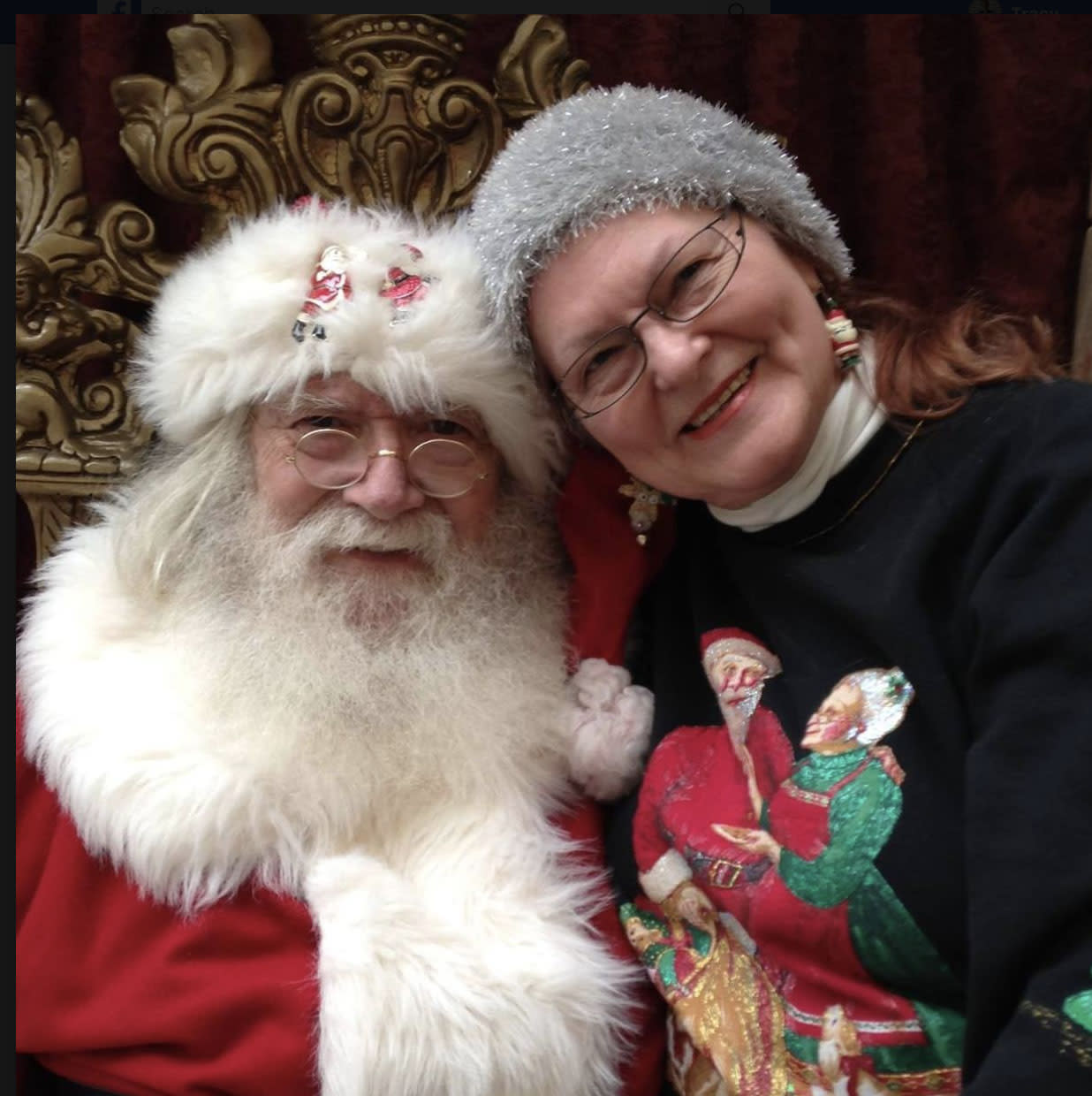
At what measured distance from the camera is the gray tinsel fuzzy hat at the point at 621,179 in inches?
48.3

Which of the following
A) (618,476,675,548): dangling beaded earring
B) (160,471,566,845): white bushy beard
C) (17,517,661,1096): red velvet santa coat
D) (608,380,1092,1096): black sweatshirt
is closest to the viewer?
(608,380,1092,1096): black sweatshirt

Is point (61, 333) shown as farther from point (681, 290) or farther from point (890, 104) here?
point (890, 104)

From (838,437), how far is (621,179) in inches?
15.7

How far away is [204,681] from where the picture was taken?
54.9 inches

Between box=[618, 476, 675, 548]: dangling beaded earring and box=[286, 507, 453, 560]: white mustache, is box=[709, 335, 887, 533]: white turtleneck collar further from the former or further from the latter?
box=[286, 507, 453, 560]: white mustache

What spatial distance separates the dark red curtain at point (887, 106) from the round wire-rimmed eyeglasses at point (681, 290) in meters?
0.62

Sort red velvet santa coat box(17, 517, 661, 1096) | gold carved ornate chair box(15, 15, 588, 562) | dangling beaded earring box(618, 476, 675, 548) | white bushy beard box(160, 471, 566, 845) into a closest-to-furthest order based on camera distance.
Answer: red velvet santa coat box(17, 517, 661, 1096) → white bushy beard box(160, 471, 566, 845) → dangling beaded earring box(618, 476, 675, 548) → gold carved ornate chair box(15, 15, 588, 562)

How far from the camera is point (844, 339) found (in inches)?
49.3

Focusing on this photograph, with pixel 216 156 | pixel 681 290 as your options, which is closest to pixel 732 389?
pixel 681 290

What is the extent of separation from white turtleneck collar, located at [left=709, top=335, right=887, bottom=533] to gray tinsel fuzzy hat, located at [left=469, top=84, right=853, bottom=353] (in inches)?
7.8

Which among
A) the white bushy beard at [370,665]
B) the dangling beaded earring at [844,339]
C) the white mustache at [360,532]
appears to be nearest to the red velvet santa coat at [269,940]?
the white bushy beard at [370,665]

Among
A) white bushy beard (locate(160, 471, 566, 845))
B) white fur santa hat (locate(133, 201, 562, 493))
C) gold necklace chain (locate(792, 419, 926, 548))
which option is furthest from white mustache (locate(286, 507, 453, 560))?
gold necklace chain (locate(792, 419, 926, 548))

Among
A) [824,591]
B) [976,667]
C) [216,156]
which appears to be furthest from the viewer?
[216,156]

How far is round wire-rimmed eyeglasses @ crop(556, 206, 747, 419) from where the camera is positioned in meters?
1.20
